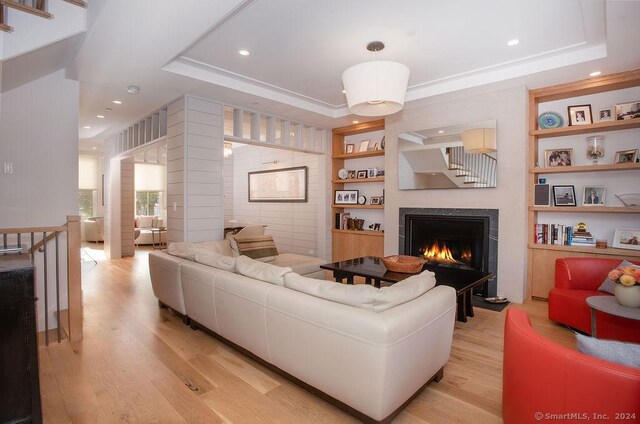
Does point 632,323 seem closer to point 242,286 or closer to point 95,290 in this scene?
point 242,286

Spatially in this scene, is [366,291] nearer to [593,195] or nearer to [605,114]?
[593,195]

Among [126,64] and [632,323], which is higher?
[126,64]

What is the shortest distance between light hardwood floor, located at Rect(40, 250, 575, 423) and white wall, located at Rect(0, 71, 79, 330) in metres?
1.23

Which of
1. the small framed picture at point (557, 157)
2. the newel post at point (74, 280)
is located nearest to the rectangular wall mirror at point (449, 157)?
the small framed picture at point (557, 157)

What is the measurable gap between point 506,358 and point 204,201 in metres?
4.01

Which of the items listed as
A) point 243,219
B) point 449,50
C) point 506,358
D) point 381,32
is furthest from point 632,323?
point 243,219

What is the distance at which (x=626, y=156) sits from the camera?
3738 mm

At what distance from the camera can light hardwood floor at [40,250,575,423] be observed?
1944 millimetres

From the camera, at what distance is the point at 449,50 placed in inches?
137

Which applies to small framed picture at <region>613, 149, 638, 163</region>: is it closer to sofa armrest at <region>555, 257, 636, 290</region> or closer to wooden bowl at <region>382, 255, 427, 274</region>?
sofa armrest at <region>555, 257, 636, 290</region>

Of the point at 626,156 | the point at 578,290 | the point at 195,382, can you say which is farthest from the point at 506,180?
the point at 195,382

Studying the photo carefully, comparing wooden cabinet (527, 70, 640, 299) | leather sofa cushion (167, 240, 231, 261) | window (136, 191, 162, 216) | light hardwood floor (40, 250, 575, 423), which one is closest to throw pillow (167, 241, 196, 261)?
leather sofa cushion (167, 240, 231, 261)

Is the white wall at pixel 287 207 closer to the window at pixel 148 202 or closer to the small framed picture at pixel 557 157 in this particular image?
the window at pixel 148 202

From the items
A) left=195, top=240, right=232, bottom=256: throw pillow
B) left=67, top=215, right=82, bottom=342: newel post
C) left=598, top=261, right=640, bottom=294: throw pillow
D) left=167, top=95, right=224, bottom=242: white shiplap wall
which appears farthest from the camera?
left=167, top=95, right=224, bottom=242: white shiplap wall
